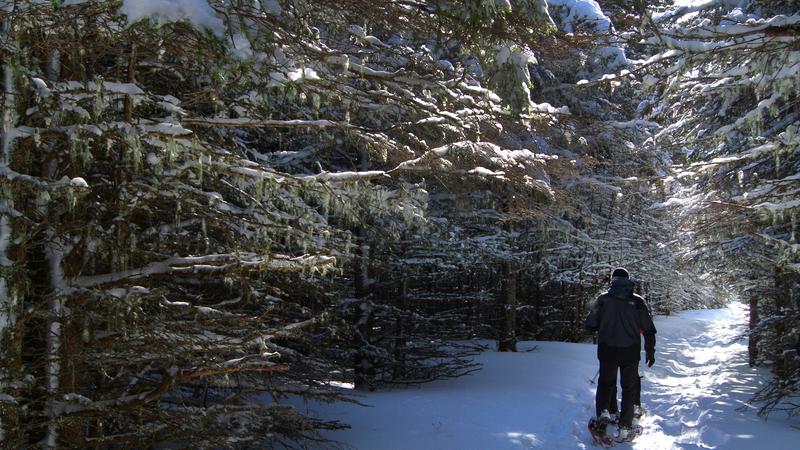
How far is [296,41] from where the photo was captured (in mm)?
4125

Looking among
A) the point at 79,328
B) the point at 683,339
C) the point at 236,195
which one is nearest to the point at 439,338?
the point at 236,195

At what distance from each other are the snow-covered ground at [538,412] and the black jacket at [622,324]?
1078 mm

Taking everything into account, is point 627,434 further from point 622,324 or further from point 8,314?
point 8,314

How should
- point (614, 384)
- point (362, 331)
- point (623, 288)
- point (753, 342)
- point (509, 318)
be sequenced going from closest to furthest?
1. point (614, 384)
2. point (623, 288)
3. point (362, 331)
4. point (753, 342)
5. point (509, 318)

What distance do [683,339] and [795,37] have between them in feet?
64.0

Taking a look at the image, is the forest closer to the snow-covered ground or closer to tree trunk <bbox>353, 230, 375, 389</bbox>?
tree trunk <bbox>353, 230, 375, 389</bbox>

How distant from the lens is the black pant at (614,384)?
7.31m

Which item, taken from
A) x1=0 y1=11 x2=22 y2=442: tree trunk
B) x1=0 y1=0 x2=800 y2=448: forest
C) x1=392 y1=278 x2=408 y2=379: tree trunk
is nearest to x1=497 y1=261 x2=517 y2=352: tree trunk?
x1=392 y1=278 x2=408 y2=379: tree trunk

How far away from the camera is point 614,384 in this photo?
24.5 ft

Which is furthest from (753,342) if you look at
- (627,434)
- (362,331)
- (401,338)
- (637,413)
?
(362,331)

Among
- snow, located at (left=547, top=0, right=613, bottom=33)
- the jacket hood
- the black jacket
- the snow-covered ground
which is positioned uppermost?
snow, located at (left=547, top=0, right=613, bottom=33)

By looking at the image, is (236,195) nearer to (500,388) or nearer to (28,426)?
(28,426)

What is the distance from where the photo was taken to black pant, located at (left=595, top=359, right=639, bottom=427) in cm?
731

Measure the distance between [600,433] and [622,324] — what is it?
1.43 meters
